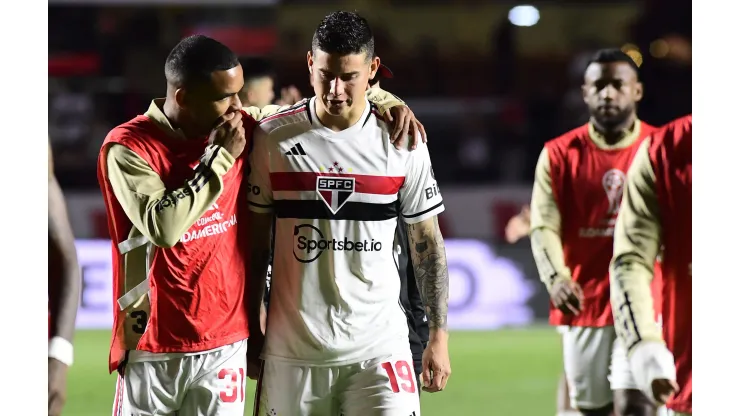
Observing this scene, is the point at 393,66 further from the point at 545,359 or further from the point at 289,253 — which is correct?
the point at 289,253

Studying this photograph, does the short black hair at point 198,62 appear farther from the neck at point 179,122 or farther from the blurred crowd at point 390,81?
the blurred crowd at point 390,81

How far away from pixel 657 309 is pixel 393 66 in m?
7.97

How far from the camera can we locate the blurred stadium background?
935cm

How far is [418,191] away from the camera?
3.28 meters

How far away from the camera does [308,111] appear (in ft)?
10.8

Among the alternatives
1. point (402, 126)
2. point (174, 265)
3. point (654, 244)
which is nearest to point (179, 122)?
point (174, 265)

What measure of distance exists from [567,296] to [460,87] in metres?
7.80

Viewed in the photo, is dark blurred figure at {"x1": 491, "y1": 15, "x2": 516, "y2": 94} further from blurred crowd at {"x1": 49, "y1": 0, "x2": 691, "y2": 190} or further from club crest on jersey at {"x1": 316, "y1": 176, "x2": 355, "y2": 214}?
club crest on jersey at {"x1": 316, "y1": 176, "x2": 355, "y2": 214}

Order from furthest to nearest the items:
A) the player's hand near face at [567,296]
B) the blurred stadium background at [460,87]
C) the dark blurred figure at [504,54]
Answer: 1. the dark blurred figure at [504,54]
2. the blurred stadium background at [460,87]
3. the player's hand near face at [567,296]

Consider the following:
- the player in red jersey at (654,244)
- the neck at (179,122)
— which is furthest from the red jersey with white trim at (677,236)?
the neck at (179,122)

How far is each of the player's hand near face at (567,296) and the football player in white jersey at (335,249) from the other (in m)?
1.83

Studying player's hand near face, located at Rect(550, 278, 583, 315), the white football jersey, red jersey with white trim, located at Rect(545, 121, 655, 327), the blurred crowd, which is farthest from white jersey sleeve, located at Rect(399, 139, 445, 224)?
the blurred crowd

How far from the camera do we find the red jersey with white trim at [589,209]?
502 cm
